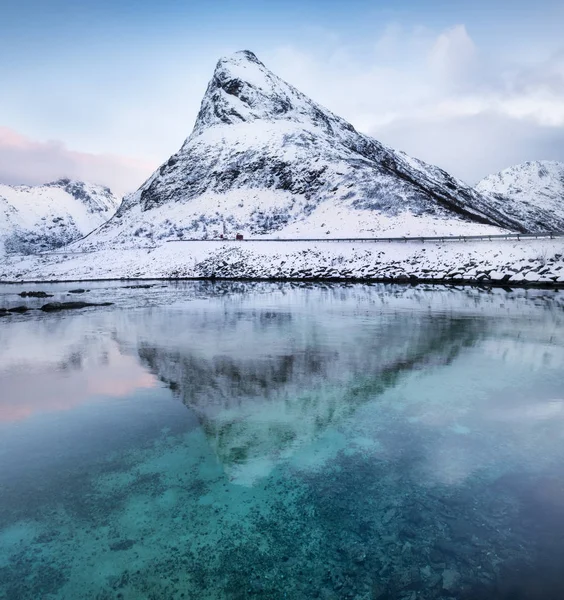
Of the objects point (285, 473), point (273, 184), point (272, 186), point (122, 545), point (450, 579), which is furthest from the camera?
point (273, 184)

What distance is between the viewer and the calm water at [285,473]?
165 inches

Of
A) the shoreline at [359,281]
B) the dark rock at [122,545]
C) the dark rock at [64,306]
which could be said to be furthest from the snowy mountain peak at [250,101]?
the dark rock at [122,545]

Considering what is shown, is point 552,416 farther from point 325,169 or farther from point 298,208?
point 325,169

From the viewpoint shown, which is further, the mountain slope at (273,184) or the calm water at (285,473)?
the mountain slope at (273,184)

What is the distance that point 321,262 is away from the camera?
175 feet

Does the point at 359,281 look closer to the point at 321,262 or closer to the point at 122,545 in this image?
the point at 321,262

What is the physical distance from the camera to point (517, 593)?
3848mm

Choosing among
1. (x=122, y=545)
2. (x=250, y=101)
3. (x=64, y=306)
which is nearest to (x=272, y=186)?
(x=250, y=101)

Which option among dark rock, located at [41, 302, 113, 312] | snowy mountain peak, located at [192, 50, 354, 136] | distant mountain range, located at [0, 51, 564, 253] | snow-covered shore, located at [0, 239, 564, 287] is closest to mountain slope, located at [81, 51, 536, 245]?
distant mountain range, located at [0, 51, 564, 253]

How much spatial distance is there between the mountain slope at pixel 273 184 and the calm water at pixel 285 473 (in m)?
54.5

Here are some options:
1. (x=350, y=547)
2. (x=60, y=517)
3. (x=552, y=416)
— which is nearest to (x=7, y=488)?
(x=60, y=517)

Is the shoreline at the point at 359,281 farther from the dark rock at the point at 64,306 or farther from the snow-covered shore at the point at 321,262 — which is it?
the dark rock at the point at 64,306

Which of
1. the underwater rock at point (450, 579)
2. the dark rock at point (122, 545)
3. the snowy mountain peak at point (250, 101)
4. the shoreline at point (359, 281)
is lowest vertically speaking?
the dark rock at point (122, 545)

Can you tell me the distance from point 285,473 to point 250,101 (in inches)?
5414
